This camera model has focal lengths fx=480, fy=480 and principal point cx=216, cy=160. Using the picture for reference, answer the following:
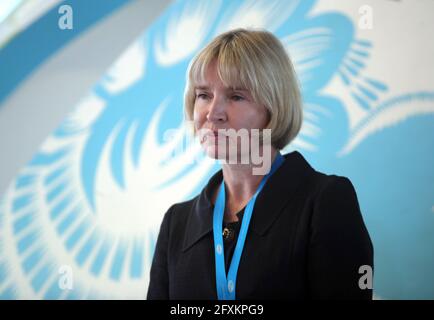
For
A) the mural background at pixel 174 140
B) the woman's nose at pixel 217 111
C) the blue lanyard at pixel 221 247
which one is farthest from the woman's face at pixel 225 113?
the mural background at pixel 174 140

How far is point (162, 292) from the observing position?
1354mm

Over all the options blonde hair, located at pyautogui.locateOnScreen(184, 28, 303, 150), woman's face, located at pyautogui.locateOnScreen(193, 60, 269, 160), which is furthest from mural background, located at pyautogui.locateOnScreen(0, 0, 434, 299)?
woman's face, located at pyautogui.locateOnScreen(193, 60, 269, 160)

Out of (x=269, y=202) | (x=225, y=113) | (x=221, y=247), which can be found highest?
(x=225, y=113)

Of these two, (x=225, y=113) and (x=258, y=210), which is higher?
(x=225, y=113)

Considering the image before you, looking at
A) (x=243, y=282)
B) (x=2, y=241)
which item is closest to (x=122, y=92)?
(x=2, y=241)

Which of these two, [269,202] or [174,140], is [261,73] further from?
[174,140]

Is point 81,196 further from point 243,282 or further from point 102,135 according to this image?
point 243,282

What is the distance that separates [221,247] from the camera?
1248mm

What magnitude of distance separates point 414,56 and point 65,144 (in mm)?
1726

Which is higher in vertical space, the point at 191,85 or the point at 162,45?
the point at 162,45

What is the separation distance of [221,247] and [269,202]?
17 centimetres

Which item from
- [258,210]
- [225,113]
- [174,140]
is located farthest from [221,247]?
[174,140]

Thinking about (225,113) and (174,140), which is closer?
(225,113)
